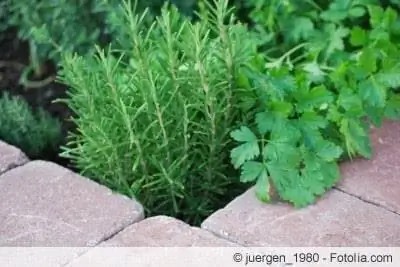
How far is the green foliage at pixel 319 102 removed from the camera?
194 centimetres

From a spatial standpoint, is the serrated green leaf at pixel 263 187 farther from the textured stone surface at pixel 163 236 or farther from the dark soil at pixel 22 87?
the dark soil at pixel 22 87

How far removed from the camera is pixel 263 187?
6.31 ft

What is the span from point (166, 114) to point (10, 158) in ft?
1.44

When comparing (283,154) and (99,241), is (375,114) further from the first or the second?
(99,241)

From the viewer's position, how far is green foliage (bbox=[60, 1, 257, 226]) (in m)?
1.95

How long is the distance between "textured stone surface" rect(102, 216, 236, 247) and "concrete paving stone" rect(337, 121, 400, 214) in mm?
345

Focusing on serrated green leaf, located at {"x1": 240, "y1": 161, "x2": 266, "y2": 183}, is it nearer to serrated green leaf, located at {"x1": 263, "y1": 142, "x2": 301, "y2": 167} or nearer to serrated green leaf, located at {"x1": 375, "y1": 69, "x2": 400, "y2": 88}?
serrated green leaf, located at {"x1": 263, "y1": 142, "x2": 301, "y2": 167}

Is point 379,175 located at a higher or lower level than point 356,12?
lower

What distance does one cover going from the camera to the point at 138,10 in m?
2.48

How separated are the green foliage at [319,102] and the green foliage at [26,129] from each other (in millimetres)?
618

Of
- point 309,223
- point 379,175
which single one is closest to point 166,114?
point 309,223

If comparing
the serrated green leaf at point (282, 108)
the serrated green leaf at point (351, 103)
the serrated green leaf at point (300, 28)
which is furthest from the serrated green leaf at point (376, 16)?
the serrated green leaf at point (282, 108)

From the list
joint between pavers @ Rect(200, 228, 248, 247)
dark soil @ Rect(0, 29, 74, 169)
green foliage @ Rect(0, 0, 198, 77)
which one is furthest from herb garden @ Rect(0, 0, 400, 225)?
dark soil @ Rect(0, 29, 74, 169)

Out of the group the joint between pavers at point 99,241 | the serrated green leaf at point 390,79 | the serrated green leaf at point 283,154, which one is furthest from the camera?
the serrated green leaf at point 390,79
